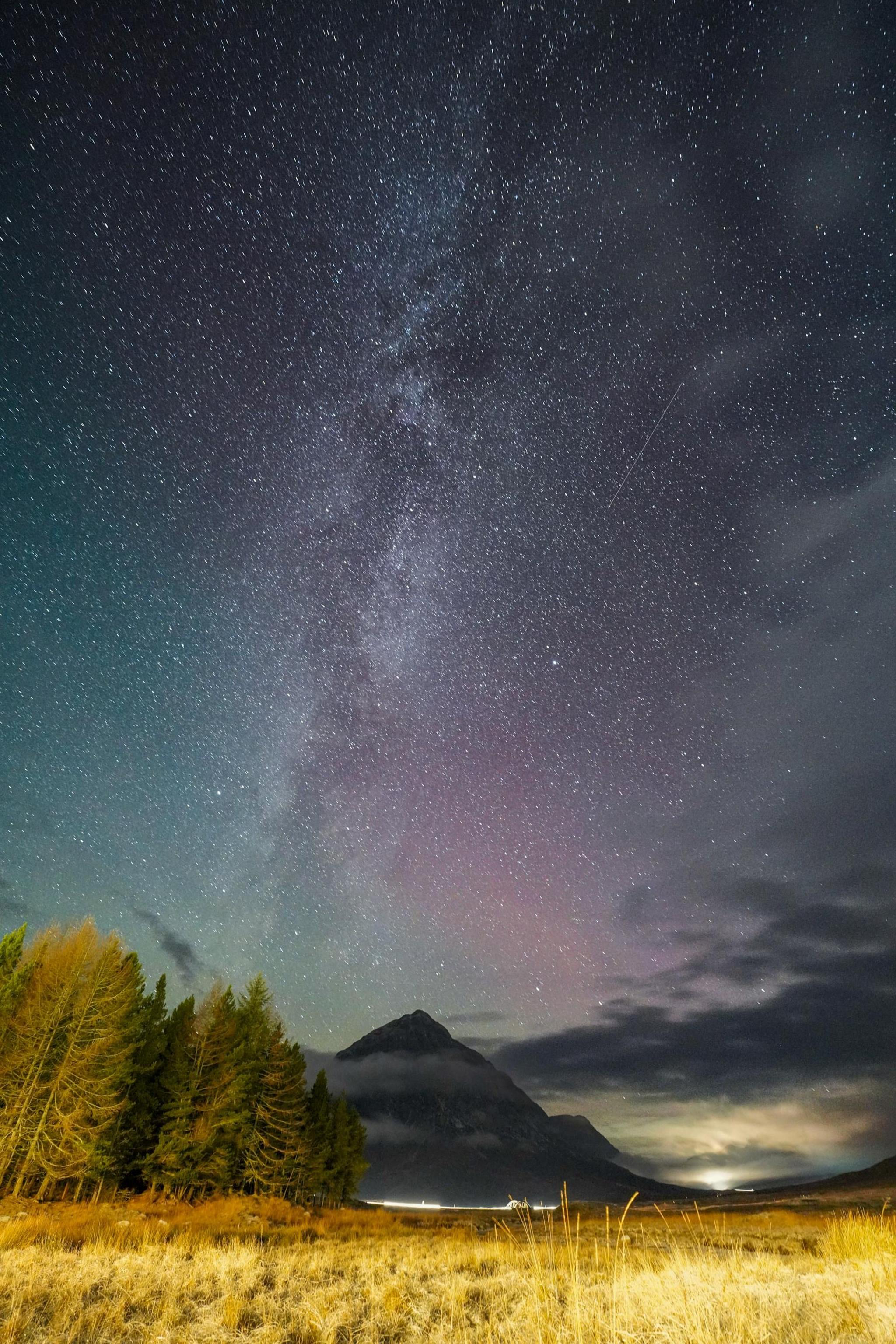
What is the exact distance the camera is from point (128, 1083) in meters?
26.8

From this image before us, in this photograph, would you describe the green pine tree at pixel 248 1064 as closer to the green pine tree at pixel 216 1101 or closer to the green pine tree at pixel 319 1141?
the green pine tree at pixel 216 1101

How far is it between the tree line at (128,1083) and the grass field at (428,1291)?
10.9m

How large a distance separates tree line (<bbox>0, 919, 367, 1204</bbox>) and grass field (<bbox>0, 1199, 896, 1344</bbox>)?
1089 cm

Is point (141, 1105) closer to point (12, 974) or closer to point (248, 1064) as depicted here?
point (248, 1064)

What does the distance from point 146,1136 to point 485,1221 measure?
15.8m

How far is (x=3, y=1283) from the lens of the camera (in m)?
7.19

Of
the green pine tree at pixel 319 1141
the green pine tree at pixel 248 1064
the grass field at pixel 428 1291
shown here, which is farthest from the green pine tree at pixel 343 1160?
the grass field at pixel 428 1291

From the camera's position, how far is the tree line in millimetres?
24156

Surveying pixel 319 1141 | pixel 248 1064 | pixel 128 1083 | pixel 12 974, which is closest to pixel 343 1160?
pixel 319 1141

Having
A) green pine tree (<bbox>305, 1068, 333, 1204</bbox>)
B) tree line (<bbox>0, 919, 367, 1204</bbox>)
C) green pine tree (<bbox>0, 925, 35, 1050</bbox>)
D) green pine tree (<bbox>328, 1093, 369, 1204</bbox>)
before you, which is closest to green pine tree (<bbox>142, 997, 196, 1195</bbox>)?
tree line (<bbox>0, 919, 367, 1204</bbox>)

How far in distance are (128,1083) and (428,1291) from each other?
78.3 ft

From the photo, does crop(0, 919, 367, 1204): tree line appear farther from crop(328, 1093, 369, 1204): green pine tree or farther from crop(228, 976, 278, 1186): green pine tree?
crop(328, 1093, 369, 1204): green pine tree

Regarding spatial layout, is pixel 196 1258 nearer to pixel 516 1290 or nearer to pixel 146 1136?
pixel 516 1290

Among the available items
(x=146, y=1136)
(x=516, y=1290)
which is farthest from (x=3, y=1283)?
(x=146, y=1136)
